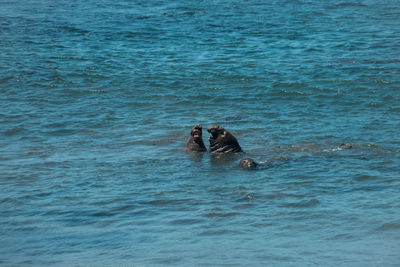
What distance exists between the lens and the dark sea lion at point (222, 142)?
12492mm

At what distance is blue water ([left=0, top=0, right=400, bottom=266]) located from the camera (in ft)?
26.5

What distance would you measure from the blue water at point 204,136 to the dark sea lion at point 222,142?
0.76 feet

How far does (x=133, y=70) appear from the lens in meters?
20.8

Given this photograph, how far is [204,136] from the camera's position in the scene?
560 inches

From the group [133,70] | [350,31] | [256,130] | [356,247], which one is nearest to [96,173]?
→ [256,130]

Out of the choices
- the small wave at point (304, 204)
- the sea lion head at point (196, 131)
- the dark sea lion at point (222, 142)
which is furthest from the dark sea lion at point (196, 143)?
the small wave at point (304, 204)

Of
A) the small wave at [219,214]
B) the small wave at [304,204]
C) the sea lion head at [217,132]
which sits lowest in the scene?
the small wave at [304,204]

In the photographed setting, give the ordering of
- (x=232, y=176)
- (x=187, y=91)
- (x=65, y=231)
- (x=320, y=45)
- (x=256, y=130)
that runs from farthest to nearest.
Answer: (x=320, y=45)
(x=187, y=91)
(x=256, y=130)
(x=232, y=176)
(x=65, y=231)

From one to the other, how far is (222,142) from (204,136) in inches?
68.4

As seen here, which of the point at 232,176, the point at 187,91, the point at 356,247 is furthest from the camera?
the point at 187,91

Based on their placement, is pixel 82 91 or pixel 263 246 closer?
pixel 263 246

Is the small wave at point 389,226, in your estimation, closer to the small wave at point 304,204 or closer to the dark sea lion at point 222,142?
the small wave at point 304,204

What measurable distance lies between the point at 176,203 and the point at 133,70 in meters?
11.6

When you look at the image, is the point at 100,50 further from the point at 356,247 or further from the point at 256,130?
the point at 356,247
